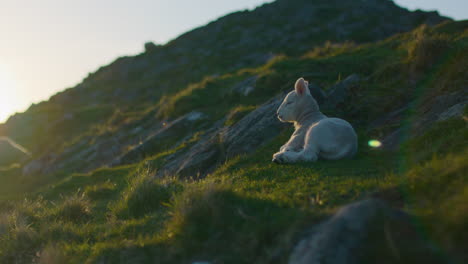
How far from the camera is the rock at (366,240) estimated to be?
3.45 m

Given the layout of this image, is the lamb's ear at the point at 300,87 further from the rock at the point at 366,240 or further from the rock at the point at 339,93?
the rock at the point at 366,240

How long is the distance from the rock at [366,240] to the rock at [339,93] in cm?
849

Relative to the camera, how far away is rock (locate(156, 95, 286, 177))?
36.5 feet

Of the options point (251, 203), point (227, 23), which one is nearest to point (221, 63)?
point (227, 23)

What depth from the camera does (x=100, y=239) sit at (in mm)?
6605

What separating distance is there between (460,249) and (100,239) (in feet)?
17.7

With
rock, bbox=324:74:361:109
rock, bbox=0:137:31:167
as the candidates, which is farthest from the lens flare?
rock, bbox=0:137:31:167

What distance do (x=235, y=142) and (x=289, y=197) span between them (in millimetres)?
5892

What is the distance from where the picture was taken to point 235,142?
11.4 metres

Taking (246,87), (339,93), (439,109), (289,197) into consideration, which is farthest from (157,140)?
(289,197)

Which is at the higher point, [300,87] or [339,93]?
[300,87]

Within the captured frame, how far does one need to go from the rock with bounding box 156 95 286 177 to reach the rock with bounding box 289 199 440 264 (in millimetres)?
6879

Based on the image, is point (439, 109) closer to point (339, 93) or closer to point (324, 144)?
point (324, 144)

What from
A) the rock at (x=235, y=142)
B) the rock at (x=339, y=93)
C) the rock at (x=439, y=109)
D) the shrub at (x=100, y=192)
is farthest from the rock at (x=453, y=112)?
the shrub at (x=100, y=192)
